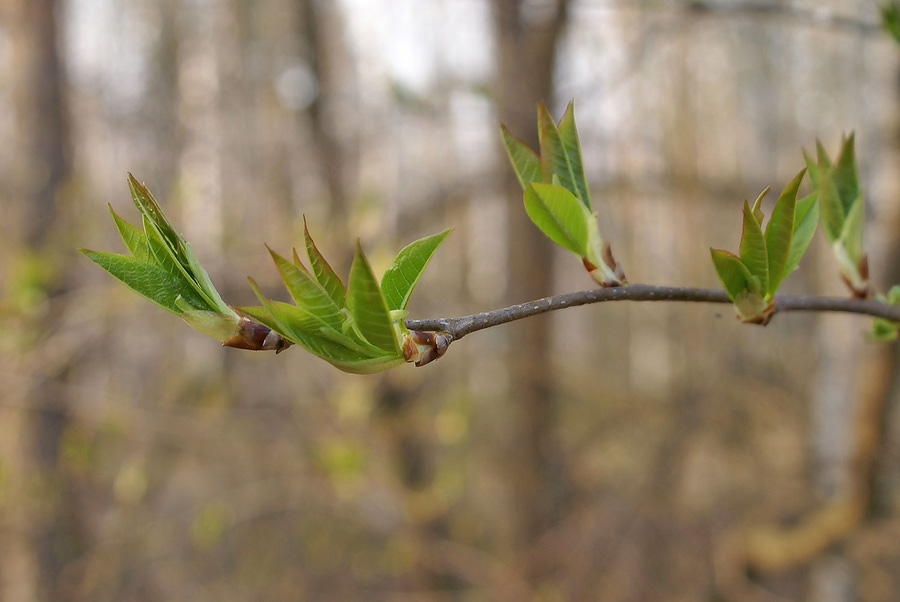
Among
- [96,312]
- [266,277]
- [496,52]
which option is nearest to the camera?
[496,52]

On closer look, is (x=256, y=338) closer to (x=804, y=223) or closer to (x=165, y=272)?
(x=165, y=272)

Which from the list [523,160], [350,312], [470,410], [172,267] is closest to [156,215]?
[172,267]

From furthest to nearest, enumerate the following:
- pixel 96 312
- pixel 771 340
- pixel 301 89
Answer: pixel 771 340 → pixel 301 89 → pixel 96 312

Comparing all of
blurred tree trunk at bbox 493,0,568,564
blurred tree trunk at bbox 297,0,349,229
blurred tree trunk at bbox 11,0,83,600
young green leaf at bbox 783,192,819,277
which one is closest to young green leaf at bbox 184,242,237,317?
young green leaf at bbox 783,192,819,277

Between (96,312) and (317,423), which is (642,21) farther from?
(96,312)

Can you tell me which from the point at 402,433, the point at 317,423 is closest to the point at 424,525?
the point at 402,433

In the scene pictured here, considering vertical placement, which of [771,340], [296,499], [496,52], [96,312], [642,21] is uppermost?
[642,21]

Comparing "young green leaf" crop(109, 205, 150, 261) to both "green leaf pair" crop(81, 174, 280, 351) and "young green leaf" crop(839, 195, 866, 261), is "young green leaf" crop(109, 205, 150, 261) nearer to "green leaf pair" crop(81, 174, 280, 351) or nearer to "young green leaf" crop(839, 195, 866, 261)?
"green leaf pair" crop(81, 174, 280, 351)
